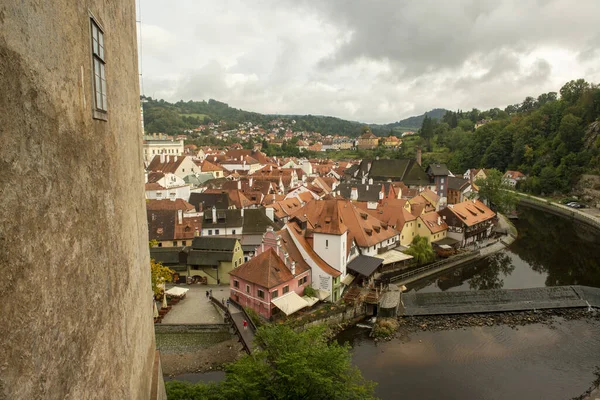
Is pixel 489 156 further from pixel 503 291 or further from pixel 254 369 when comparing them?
pixel 254 369

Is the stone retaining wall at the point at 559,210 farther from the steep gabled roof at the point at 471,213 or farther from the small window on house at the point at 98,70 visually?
the small window on house at the point at 98,70

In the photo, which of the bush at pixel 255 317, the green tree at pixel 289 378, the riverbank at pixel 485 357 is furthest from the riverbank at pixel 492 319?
the green tree at pixel 289 378

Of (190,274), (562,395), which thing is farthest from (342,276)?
(562,395)

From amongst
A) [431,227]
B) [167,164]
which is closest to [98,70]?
[431,227]

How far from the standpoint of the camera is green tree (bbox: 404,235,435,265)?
35125mm

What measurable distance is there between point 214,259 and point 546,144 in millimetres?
78201

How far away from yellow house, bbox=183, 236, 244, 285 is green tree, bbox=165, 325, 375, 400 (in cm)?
1518

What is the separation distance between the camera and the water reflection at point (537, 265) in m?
33.2

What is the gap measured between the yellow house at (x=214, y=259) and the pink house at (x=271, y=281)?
366 cm

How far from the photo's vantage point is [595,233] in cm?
4806

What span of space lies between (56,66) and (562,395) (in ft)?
80.1

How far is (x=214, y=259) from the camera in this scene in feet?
94.0

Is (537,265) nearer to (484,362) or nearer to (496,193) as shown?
(496,193)

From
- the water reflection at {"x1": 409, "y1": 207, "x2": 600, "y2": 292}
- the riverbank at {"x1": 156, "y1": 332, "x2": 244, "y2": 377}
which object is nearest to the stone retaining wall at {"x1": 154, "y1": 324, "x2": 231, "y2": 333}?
the riverbank at {"x1": 156, "y1": 332, "x2": 244, "y2": 377}
